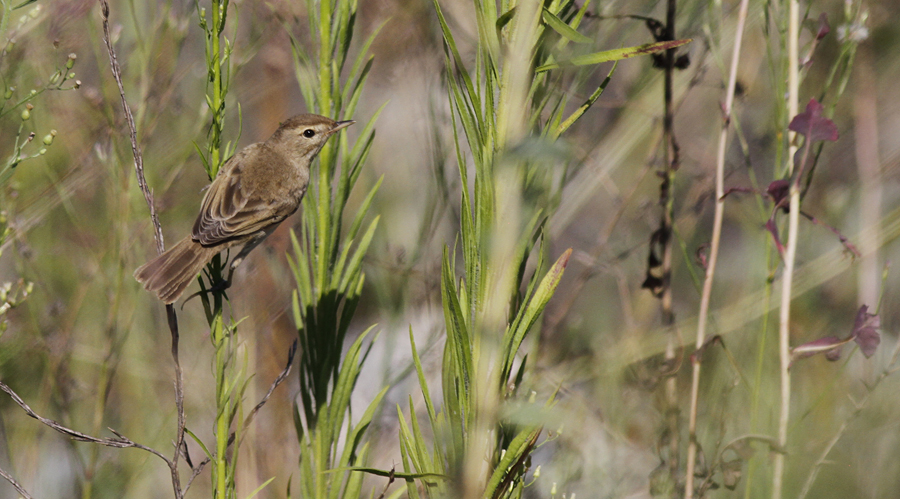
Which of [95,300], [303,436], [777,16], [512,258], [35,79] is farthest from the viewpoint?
[95,300]

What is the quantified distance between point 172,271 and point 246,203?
0.44 m

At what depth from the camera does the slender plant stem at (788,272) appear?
103cm

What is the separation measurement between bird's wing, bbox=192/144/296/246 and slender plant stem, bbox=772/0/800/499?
47.5 inches

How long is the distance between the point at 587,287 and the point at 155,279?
4.66 ft

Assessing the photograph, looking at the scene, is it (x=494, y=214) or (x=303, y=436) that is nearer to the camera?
(x=494, y=214)

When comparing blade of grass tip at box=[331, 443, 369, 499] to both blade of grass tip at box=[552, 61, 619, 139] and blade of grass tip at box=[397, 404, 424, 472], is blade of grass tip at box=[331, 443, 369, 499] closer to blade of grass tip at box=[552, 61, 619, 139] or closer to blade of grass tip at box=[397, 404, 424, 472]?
blade of grass tip at box=[397, 404, 424, 472]

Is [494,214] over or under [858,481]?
over

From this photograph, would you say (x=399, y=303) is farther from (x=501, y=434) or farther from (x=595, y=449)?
(x=501, y=434)

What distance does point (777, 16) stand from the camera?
1221mm

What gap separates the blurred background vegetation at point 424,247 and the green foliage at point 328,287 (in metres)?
0.30

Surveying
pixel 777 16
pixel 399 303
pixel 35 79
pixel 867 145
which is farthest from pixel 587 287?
pixel 35 79

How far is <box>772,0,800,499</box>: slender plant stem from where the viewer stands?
103cm

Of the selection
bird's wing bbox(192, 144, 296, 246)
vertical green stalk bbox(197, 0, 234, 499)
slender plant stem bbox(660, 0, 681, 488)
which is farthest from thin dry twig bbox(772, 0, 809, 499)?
bird's wing bbox(192, 144, 296, 246)

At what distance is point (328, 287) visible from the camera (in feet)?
3.62
